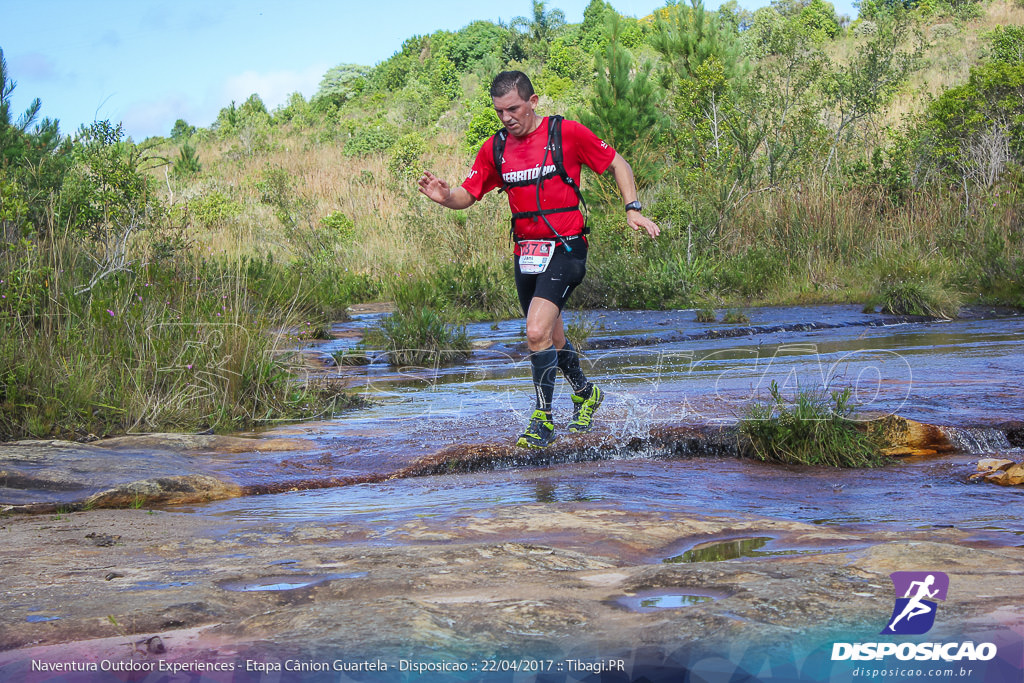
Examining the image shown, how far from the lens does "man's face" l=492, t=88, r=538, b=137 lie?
5641 millimetres

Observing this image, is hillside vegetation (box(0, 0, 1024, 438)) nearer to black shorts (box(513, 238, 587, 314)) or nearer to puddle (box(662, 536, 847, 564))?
black shorts (box(513, 238, 587, 314))

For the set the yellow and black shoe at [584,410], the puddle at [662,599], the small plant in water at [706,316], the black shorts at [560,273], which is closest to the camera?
the puddle at [662,599]

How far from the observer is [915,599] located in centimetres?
252

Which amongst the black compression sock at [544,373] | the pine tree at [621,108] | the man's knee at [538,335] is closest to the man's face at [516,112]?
the man's knee at [538,335]

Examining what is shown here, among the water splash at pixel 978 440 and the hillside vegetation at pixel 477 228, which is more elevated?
the hillside vegetation at pixel 477 228

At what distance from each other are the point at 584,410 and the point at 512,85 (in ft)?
6.74

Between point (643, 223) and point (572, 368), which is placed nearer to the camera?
point (643, 223)

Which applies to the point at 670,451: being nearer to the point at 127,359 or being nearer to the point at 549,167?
the point at 549,167

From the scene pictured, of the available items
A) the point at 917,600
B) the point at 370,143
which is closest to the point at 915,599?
the point at 917,600

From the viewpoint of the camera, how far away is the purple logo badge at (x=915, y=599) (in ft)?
7.64

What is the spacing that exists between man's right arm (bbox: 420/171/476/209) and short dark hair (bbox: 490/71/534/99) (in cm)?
62

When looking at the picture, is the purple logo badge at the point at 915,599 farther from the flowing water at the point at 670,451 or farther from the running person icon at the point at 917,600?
the flowing water at the point at 670,451

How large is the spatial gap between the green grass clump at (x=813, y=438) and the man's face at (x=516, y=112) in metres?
2.11

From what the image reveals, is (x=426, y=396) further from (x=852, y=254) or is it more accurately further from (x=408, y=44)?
(x=408, y=44)
